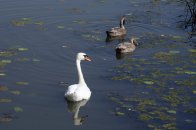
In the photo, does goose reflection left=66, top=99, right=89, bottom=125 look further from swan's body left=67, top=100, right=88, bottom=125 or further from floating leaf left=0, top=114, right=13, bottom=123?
floating leaf left=0, top=114, right=13, bottom=123

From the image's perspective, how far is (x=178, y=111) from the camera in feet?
53.2

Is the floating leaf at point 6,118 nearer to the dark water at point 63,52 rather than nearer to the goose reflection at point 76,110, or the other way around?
the dark water at point 63,52

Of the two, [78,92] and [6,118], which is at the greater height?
[78,92]

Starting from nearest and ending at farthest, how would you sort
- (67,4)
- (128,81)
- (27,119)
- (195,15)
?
(27,119), (128,81), (195,15), (67,4)

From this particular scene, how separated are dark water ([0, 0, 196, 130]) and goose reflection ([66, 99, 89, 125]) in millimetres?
141

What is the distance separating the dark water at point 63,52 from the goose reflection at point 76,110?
14cm

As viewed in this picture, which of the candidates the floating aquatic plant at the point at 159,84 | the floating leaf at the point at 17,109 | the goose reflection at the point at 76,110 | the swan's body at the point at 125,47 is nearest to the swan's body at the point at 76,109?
the goose reflection at the point at 76,110

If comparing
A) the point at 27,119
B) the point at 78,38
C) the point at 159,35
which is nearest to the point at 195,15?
the point at 159,35

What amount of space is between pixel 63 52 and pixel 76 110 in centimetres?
472

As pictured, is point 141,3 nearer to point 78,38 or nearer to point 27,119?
point 78,38

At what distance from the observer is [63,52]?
21031 mm

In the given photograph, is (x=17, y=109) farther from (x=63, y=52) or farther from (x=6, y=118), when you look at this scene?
(x=63, y=52)

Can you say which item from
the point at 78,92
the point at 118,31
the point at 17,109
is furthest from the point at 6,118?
the point at 118,31

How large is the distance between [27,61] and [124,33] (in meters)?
5.45
